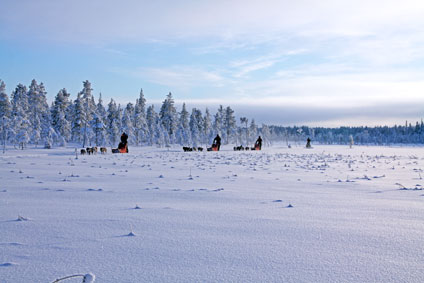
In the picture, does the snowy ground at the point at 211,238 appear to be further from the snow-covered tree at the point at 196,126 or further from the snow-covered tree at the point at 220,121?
the snow-covered tree at the point at 220,121

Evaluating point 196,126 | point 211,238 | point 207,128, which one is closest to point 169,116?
point 196,126

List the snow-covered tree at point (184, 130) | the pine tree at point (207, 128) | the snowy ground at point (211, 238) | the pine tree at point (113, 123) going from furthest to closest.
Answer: the pine tree at point (207, 128) < the snow-covered tree at point (184, 130) < the pine tree at point (113, 123) < the snowy ground at point (211, 238)

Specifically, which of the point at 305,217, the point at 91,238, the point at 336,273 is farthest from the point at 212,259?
the point at 305,217

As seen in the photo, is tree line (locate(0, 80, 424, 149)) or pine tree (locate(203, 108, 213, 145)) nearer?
tree line (locate(0, 80, 424, 149))

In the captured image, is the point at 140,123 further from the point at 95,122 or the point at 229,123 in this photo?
the point at 229,123

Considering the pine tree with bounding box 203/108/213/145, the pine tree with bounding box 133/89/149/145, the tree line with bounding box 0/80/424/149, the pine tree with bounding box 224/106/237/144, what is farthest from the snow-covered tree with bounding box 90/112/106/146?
the pine tree with bounding box 224/106/237/144

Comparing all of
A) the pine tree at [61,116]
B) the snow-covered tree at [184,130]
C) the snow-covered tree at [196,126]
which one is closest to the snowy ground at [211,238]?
the pine tree at [61,116]

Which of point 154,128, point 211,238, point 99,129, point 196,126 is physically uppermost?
point 196,126

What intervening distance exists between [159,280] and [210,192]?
5.36 m

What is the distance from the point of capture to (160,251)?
3551 mm

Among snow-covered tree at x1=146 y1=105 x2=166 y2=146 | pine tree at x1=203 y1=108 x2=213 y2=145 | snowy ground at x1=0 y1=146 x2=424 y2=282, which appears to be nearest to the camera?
snowy ground at x1=0 y1=146 x2=424 y2=282

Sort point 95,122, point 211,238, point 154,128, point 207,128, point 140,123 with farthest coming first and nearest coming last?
point 207,128
point 154,128
point 140,123
point 95,122
point 211,238

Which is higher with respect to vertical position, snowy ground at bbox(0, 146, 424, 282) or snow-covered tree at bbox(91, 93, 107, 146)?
snow-covered tree at bbox(91, 93, 107, 146)

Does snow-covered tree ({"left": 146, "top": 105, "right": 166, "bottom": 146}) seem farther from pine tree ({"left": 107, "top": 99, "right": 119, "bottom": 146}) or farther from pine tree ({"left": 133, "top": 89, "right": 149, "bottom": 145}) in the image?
pine tree ({"left": 107, "top": 99, "right": 119, "bottom": 146})
